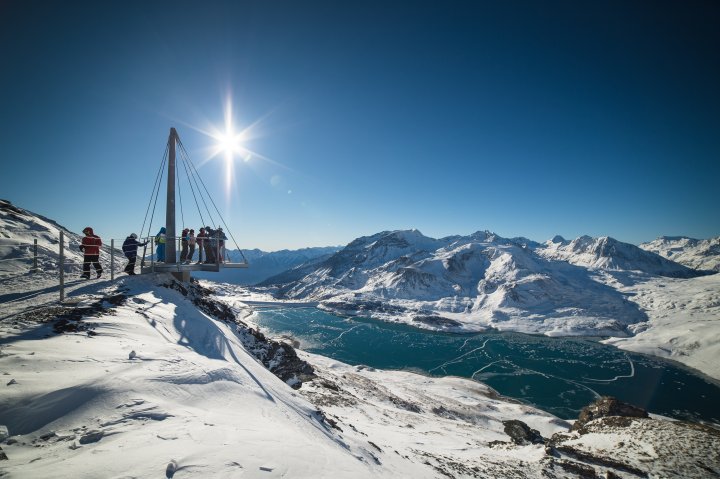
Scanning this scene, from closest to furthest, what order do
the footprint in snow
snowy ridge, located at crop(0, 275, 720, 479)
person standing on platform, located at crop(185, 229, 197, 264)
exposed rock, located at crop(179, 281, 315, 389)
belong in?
the footprint in snow → snowy ridge, located at crop(0, 275, 720, 479) → person standing on platform, located at crop(185, 229, 197, 264) → exposed rock, located at crop(179, 281, 315, 389)

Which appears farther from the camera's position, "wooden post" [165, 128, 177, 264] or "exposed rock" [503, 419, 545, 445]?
"exposed rock" [503, 419, 545, 445]

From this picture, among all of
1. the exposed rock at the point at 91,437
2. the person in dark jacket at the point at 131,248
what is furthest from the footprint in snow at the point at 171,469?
the person in dark jacket at the point at 131,248

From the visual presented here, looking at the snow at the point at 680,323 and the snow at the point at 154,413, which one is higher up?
the snow at the point at 154,413

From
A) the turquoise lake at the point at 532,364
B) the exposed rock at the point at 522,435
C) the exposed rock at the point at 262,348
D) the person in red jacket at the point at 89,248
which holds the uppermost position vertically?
the person in red jacket at the point at 89,248

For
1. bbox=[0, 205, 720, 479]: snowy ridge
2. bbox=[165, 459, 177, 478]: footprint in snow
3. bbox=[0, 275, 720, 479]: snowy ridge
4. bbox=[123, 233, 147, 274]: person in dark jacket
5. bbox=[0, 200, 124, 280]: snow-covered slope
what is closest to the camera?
bbox=[165, 459, 177, 478]: footprint in snow

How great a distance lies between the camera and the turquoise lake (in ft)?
193

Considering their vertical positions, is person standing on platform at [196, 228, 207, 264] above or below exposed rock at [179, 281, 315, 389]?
above

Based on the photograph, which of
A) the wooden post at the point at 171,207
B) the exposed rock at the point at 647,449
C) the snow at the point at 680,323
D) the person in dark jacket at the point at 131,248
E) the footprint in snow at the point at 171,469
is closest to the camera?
the footprint in snow at the point at 171,469

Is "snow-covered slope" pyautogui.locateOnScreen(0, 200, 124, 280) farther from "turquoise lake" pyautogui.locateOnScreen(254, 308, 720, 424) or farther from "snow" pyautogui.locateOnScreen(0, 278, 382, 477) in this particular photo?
"turquoise lake" pyautogui.locateOnScreen(254, 308, 720, 424)

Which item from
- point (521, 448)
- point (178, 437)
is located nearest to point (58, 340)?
point (178, 437)

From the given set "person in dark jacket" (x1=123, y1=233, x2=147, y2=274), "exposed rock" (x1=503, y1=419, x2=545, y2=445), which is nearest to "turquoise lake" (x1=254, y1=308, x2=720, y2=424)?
"exposed rock" (x1=503, y1=419, x2=545, y2=445)

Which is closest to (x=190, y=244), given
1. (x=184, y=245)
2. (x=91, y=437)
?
(x=184, y=245)

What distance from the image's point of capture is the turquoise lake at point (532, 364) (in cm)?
5881

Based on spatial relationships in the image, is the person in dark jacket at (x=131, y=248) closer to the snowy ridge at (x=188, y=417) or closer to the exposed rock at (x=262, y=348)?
the snowy ridge at (x=188, y=417)
